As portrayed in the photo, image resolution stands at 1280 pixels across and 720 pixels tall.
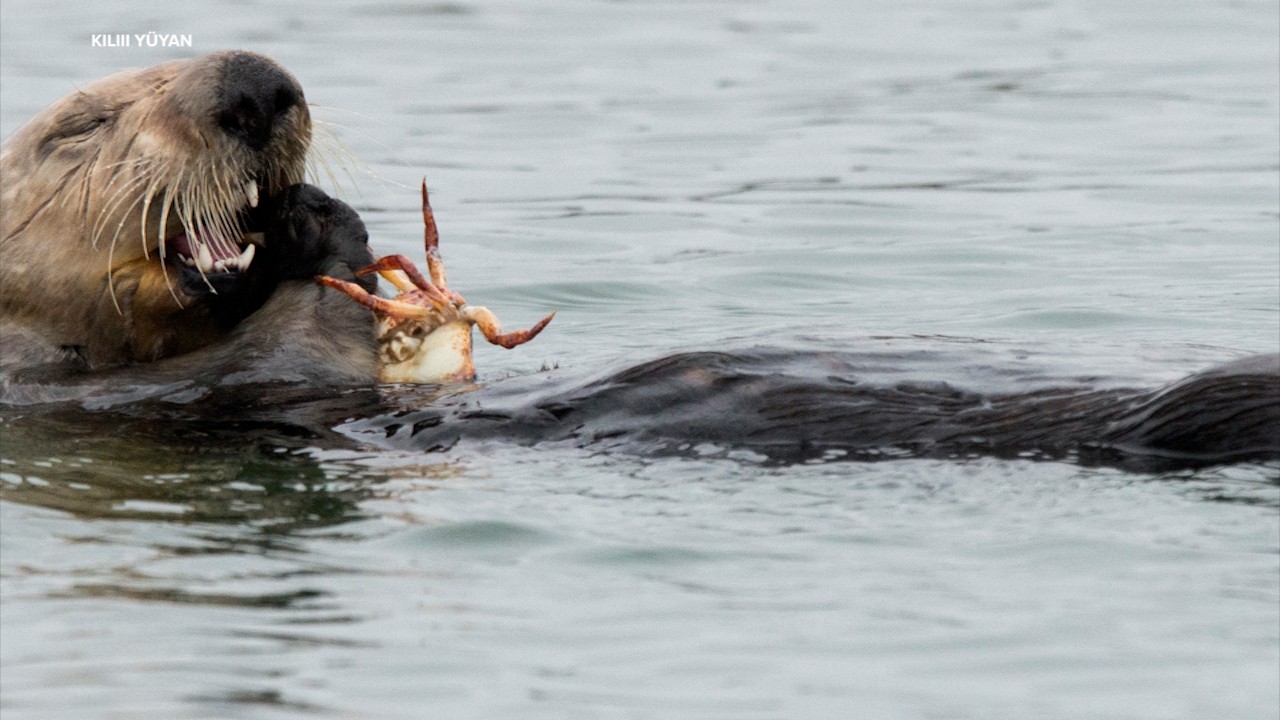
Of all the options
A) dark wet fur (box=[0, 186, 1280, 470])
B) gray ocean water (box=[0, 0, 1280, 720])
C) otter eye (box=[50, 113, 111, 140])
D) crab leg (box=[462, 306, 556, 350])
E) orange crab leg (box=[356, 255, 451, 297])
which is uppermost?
otter eye (box=[50, 113, 111, 140])

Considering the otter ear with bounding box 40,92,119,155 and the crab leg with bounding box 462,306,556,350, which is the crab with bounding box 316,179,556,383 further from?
the otter ear with bounding box 40,92,119,155

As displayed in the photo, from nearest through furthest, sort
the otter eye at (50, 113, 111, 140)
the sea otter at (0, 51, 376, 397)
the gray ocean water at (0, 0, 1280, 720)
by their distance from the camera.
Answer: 1. the gray ocean water at (0, 0, 1280, 720)
2. the sea otter at (0, 51, 376, 397)
3. the otter eye at (50, 113, 111, 140)

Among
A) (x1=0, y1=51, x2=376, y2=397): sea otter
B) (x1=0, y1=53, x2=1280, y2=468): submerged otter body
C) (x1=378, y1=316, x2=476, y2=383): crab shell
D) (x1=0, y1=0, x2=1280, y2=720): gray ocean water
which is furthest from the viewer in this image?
(x1=378, y1=316, x2=476, y2=383): crab shell

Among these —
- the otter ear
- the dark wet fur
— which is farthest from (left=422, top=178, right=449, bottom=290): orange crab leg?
the otter ear

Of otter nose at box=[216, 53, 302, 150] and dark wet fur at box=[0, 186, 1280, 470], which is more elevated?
otter nose at box=[216, 53, 302, 150]

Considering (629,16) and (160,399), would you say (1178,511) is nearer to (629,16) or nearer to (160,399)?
(160,399)

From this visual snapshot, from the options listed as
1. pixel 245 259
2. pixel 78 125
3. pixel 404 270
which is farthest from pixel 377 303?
pixel 78 125

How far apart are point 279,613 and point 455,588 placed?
348 mm

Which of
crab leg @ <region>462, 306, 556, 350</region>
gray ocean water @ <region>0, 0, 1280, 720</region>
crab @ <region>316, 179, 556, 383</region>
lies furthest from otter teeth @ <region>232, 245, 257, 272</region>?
crab leg @ <region>462, 306, 556, 350</region>

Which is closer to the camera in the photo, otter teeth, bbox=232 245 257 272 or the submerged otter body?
the submerged otter body

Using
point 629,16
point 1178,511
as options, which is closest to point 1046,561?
point 1178,511

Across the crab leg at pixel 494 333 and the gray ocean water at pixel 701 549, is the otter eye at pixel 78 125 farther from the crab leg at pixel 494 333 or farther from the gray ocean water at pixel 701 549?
the crab leg at pixel 494 333

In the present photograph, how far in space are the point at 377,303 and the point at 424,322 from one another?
0.68 ft

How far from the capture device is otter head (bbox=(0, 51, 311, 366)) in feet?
15.1
